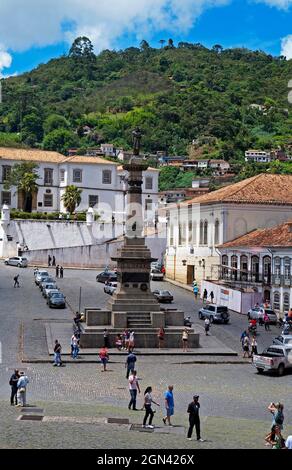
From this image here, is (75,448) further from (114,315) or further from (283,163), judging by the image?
(283,163)

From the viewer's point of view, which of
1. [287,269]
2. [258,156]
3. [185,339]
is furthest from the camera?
[258,156]

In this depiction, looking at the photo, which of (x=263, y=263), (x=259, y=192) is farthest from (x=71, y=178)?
(x=263, y=263)

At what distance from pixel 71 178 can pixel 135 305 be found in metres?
42.6

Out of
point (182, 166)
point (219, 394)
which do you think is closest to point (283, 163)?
point (182, 166)

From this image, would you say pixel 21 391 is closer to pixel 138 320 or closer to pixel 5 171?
pixel 138 320

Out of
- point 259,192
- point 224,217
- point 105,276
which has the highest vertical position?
point 259,192

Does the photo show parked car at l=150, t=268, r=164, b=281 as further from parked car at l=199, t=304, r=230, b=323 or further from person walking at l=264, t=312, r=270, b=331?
person walking at l=264, t=312, r=270, b=331

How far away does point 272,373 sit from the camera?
2752cm

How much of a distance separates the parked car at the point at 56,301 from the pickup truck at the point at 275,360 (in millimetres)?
14545

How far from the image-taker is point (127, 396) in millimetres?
23031

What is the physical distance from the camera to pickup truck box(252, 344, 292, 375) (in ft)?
88.8

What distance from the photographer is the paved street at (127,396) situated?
17234 mm

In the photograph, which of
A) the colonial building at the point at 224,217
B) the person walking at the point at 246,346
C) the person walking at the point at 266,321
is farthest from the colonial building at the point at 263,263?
the person walking at the point at 246,346

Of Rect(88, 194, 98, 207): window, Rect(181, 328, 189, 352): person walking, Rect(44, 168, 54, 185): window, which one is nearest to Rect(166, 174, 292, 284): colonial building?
Rect(88, 194, 98, 207): window
